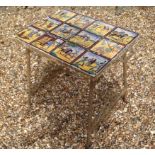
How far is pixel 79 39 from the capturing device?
4.71m

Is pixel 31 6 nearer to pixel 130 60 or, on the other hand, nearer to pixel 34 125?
pixel 130 60

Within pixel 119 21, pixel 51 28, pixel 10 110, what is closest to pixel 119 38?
pixel 51 28

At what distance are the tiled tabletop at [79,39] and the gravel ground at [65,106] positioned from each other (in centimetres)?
95

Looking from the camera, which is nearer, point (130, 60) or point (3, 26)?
point (130, 60)

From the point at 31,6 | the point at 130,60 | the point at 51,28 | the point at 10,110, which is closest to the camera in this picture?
the point at 51,28

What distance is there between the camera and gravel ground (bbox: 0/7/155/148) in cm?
490

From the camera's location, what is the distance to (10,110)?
5.30 m

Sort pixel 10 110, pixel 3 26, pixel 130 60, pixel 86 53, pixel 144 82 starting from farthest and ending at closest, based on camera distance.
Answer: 1. pixel 3 26
2. pixel 130 60
3. pixel 144 82
4. pixel 10 110
5. pixel 86 53

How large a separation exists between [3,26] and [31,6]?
889 millimetres

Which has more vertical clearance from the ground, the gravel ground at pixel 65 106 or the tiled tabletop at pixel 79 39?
the tiled tabletop at pixel 79 39

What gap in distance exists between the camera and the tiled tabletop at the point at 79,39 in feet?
14.3

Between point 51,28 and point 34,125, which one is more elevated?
point 51,28

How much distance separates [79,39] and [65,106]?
1105 mm

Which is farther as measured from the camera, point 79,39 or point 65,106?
point 65,106
